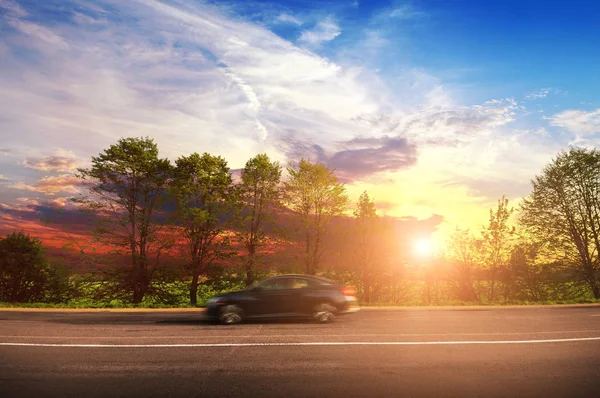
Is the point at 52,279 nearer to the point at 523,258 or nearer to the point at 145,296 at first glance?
the point at 145,296

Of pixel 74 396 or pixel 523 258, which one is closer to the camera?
pixel 74 396

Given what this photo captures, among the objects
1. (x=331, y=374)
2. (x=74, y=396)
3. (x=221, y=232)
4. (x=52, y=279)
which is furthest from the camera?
(x=52, y=279)

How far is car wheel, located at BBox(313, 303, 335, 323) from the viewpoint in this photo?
12.8 meters

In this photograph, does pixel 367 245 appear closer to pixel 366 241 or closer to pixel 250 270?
pixel 366 241

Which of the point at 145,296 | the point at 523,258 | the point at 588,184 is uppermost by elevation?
the point at 588,184

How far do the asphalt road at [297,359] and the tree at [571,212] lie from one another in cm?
2263

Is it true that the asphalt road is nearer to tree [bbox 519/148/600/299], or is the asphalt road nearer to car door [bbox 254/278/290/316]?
car door [bbox 254/278/290/316]

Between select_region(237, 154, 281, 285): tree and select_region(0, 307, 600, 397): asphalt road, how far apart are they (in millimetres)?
16106

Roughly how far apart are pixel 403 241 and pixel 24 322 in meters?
31.4

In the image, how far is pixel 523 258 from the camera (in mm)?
33031

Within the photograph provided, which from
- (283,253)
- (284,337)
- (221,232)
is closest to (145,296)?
(221,232)

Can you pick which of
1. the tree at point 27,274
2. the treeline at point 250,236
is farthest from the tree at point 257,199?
the tree at point 27,274

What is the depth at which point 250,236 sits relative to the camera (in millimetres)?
29203

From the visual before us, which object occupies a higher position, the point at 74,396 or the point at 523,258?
the point at 523,258
